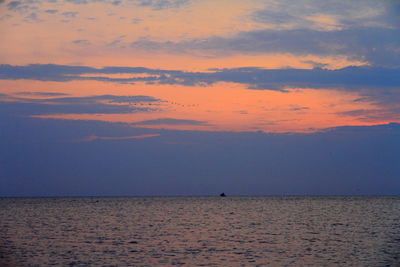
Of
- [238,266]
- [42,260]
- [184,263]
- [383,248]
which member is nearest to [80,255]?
[42,260]

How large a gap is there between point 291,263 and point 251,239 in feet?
54.7

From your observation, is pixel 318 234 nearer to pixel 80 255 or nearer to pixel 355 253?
pixel 355 253

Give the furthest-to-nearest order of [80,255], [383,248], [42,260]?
[383,248], [80,255], [42,260]

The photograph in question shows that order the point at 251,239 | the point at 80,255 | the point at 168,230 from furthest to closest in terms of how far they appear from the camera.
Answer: the point at 168,230
the point at 251,239
the point at 80,255

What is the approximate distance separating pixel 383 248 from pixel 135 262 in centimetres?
2521

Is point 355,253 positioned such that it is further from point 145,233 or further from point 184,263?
point 145,233

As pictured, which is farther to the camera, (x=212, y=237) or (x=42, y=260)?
(x=212, y=237)

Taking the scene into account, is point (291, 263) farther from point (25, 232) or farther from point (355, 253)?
point (25, 232)

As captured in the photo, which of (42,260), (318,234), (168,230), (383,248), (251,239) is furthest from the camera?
(168,230)

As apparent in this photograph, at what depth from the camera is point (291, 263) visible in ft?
136

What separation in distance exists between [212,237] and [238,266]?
2001 centimetres

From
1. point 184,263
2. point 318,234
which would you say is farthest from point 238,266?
point 318,234

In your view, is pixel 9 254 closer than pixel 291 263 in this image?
No

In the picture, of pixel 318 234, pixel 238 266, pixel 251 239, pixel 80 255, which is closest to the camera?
pixel 238 266
